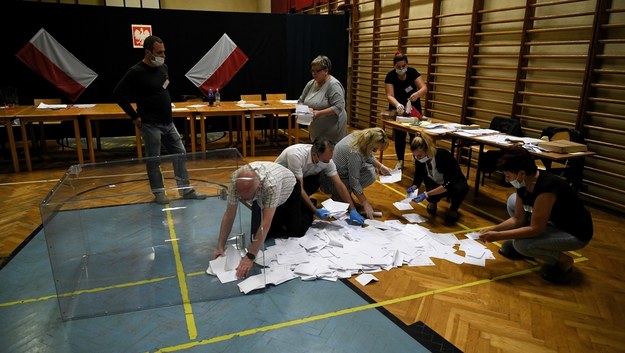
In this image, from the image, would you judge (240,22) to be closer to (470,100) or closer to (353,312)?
(470,100)

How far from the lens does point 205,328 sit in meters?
2.31

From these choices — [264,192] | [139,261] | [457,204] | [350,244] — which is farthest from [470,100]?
[139,261]

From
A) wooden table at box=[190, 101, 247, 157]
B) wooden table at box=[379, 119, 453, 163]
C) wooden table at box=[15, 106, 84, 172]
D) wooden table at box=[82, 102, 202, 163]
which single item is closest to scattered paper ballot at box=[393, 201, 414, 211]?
wooden table at box=[379, 119, 453, 163]

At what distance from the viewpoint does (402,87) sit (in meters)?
5.25

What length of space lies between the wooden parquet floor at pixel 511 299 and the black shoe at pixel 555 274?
5cm

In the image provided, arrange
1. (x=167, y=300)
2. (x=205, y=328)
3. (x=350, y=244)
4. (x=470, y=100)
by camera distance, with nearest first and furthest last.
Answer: (x=205, y=328) < (x=167, y=300) < (x=350, y=244) < (x=470, y=100)

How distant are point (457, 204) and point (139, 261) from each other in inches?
105

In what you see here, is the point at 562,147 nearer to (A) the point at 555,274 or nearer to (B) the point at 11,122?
(A) the point at 555,274

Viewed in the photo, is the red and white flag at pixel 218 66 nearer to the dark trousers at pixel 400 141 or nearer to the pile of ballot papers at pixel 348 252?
the dark trousers at pixel 400 141

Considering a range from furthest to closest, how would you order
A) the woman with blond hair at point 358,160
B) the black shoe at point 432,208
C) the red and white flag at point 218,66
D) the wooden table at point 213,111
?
the red and white flag at point 218,66
the wooden table at point 213,111
the black shoe at point 432,208
the woman with blond hair at point 358,160

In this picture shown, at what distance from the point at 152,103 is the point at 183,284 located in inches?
75.4

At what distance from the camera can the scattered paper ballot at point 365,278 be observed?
2783 millimetres

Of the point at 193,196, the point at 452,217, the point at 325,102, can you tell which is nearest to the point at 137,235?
the point at 193,196

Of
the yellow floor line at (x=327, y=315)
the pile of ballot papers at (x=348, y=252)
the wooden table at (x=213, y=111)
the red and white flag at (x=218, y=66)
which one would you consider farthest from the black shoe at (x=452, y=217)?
the red and white flag at (x=218, y=66)
